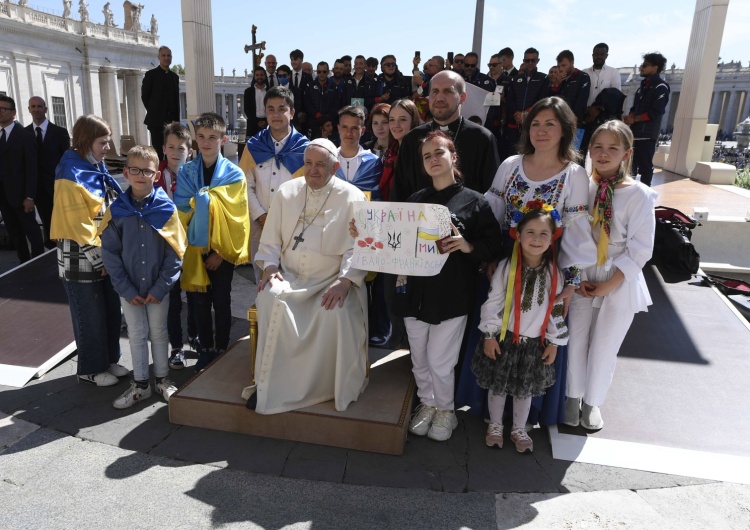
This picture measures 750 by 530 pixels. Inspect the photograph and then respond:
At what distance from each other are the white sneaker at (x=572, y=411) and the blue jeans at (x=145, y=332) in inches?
114

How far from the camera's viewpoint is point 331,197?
12.1 ft

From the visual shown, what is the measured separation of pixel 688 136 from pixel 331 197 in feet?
45.0

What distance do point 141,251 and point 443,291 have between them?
2.06m

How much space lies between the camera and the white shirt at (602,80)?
26.5ft

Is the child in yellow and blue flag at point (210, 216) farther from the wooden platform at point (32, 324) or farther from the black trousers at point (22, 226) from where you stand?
the black trousers at point (22, 226)

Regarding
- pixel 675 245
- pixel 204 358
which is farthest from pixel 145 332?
pixel 675 245

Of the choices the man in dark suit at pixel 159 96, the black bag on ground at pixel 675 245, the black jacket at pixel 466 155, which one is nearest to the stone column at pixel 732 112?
the black bag on ground at pixel 675 245

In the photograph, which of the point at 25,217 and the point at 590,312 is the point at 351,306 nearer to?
the point at 590,312

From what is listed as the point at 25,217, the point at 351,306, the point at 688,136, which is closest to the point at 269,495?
the point at 351,306

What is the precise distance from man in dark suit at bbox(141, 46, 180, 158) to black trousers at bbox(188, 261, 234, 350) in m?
6.00

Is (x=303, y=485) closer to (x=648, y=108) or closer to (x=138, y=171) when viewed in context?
(x=138, y=171)

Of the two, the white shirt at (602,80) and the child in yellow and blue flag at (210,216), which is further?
the white shirt at (602,80)

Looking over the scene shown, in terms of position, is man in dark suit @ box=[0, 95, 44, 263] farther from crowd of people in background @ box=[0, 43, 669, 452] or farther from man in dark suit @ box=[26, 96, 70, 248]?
crowd of people in background @ box=[0, 43, 669, 452]

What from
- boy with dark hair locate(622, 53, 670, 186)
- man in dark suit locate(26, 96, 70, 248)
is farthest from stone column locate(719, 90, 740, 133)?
man in dark suit locate(26, 96, 70, 248)
